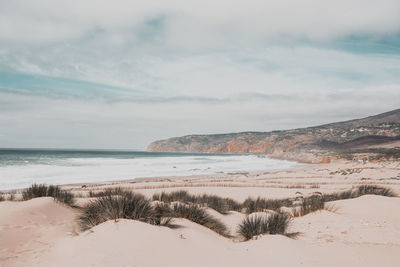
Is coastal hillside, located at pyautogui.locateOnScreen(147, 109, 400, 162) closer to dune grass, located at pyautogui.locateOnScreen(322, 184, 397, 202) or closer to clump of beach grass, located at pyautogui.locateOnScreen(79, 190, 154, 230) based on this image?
dune grass, located at pyautogui.locateOnScreen(322, 184, 397, 202)

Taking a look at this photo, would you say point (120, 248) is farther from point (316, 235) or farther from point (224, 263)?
point (316, 235)

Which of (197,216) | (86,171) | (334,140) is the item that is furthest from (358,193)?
(334,140)

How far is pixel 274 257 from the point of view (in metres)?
4.62

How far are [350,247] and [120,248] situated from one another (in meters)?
4.79

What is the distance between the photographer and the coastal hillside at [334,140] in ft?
228

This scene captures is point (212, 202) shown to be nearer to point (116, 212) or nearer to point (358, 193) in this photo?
point (116, 212)

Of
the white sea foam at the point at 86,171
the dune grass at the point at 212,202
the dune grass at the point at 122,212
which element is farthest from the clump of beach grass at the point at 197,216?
the white sea foam at the point at 86,171

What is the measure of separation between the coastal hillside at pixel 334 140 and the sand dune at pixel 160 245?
52252mm

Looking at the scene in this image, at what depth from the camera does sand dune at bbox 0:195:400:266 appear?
4066mm

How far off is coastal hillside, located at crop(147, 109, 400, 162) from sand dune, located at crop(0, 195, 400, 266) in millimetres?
52252

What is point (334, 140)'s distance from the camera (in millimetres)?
101375

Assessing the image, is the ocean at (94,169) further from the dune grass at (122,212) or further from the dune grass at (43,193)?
the dune grass at (122,212)

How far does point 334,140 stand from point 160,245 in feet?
363

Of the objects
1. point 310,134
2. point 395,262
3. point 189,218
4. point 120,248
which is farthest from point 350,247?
point 310,134
